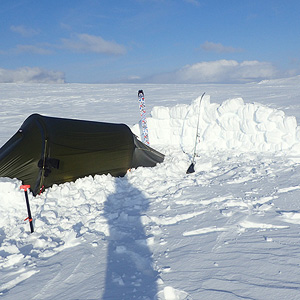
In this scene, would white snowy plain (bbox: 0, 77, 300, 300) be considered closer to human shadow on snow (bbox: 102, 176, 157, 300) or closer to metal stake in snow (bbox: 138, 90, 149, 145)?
human shadow on snow (bbox: 102, 176, 157, 300)

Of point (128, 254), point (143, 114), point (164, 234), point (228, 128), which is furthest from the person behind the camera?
point (143, 114)

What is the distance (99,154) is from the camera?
603cm

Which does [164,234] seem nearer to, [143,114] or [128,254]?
[128,254]

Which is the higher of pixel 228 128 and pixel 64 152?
pixel 228 128

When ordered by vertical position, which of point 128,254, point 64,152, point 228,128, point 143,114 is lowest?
point 128,254

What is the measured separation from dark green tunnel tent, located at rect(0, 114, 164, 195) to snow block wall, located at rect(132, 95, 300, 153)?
2744 mm

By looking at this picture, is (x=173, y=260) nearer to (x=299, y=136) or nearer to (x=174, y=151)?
(x=174, y=151)

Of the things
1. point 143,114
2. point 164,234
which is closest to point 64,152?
point 164,234

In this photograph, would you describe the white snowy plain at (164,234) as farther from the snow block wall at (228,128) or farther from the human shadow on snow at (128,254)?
the snow block wall at (228,128)

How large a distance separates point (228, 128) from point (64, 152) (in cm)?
512

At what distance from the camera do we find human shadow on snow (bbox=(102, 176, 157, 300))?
2.52 metres

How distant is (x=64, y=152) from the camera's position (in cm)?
562

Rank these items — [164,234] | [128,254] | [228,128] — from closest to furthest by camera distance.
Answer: [128,254], [164,234], [228,128]

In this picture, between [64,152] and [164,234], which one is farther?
[64,152]
